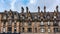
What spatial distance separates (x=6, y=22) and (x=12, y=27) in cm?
333

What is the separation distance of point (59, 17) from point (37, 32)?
11.0 metres

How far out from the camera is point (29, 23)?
7606cm

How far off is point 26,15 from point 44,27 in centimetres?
916

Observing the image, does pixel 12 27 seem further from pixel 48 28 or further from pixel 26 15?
pixel 48 28

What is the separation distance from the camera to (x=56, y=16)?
253ft

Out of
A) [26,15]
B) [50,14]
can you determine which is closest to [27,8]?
[26,15]

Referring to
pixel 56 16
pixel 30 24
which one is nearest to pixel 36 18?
pixel 30 24

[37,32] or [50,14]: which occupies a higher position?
[50,14]

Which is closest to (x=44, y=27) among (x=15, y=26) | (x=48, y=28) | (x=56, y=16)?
(x=48, y=28)

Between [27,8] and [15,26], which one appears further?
[27,8]

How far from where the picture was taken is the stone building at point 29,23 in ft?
245

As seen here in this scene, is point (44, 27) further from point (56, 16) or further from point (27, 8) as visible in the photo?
point (27, 8)

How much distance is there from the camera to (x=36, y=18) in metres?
76.7

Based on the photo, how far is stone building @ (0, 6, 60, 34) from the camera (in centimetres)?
7475
